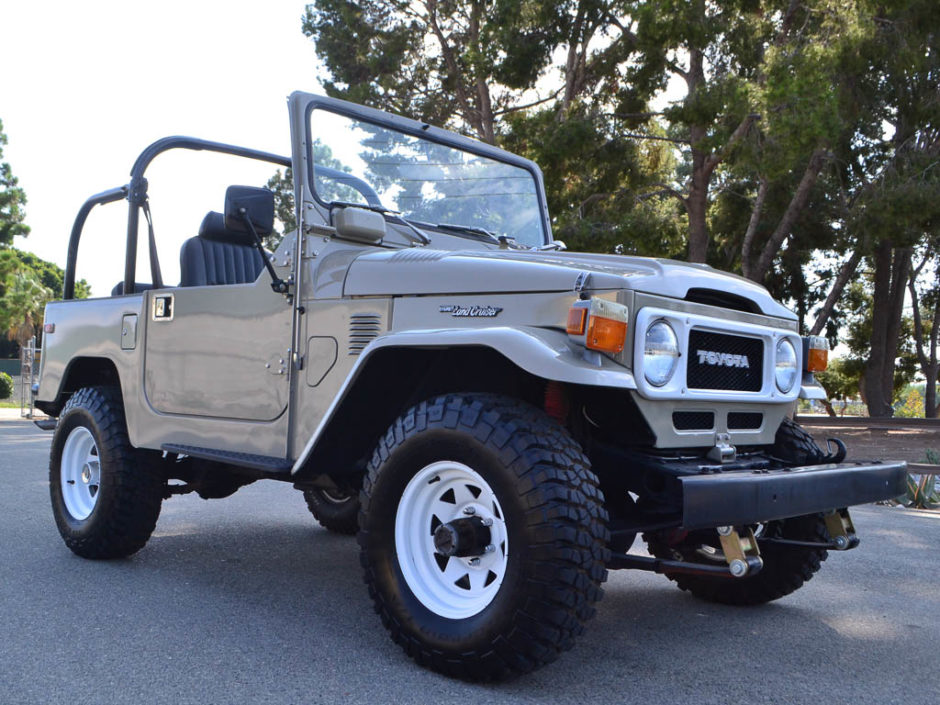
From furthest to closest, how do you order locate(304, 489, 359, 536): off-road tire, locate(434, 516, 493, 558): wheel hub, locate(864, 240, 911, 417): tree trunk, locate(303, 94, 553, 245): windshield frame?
locate(864, 240, 911, 417): tree trunk
locate(304, 489, 359, 536): off-road tire
locate(303, 94, 553, 245): windshield frame
locate(434, 516, 493, 558): wheel hub

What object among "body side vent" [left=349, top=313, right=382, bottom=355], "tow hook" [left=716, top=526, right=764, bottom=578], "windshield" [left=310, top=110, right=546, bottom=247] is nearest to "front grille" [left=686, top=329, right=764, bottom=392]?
"tow hook" [left=716, top=526, right=764, bottom=578]

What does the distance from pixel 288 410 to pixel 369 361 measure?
693mm

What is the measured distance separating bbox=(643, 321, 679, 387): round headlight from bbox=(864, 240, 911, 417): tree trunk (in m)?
20.4

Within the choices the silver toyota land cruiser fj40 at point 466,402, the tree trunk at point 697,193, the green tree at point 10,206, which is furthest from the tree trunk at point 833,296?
the green tree at point 10,206

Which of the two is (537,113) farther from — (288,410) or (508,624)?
(508,624)

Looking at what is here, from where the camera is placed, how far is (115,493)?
4766 millimetres

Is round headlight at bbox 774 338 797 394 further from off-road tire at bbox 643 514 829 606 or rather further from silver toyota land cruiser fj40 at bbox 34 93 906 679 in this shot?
off-road tire at bbox 643 514 829 606

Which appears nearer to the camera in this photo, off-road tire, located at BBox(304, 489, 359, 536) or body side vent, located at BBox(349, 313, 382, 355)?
body side vent, located at BBox(349, 313, 382, 355)

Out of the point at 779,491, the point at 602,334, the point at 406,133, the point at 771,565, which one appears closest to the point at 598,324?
the point at 602,334

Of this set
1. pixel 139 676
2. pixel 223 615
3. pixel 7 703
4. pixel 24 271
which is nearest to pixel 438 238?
pixel 223 615

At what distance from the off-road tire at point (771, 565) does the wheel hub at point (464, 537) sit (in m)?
0.96

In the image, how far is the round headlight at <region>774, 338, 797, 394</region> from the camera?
3742mm

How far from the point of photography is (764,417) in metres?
3.72

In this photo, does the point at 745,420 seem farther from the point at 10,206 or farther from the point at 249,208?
the point at 10,206
